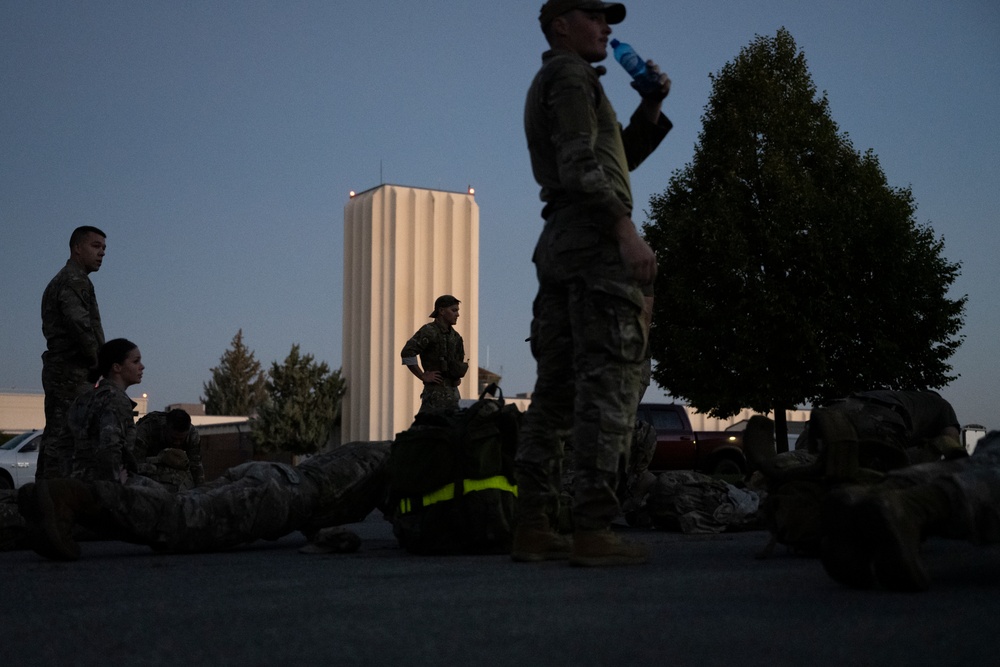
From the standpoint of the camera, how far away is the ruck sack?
17.9ft

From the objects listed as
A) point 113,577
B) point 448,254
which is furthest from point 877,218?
point 113,577

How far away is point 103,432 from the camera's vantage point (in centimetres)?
659

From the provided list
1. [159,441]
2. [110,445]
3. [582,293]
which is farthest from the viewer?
[159,441]

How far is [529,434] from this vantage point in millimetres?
5035

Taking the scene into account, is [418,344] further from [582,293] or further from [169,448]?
[582,293]

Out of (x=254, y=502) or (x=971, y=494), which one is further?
(x=254, y=502)

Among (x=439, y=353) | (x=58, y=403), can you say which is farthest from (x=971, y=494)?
(x=439, y=353)

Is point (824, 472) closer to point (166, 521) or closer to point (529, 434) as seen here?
point (529, 434)

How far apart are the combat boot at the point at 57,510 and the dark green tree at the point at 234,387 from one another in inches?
2755

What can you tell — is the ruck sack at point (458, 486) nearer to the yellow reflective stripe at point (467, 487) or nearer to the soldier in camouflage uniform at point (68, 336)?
the yellow reflective stripe at point (467, 487)

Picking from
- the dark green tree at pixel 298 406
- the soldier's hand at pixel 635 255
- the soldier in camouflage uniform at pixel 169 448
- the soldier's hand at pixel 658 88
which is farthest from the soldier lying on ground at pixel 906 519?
the dark green tree at pixel 298 406

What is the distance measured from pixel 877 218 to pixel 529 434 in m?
25.2

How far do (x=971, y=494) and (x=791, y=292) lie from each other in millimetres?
25529

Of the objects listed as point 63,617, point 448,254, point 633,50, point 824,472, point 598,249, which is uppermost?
point 448,254
